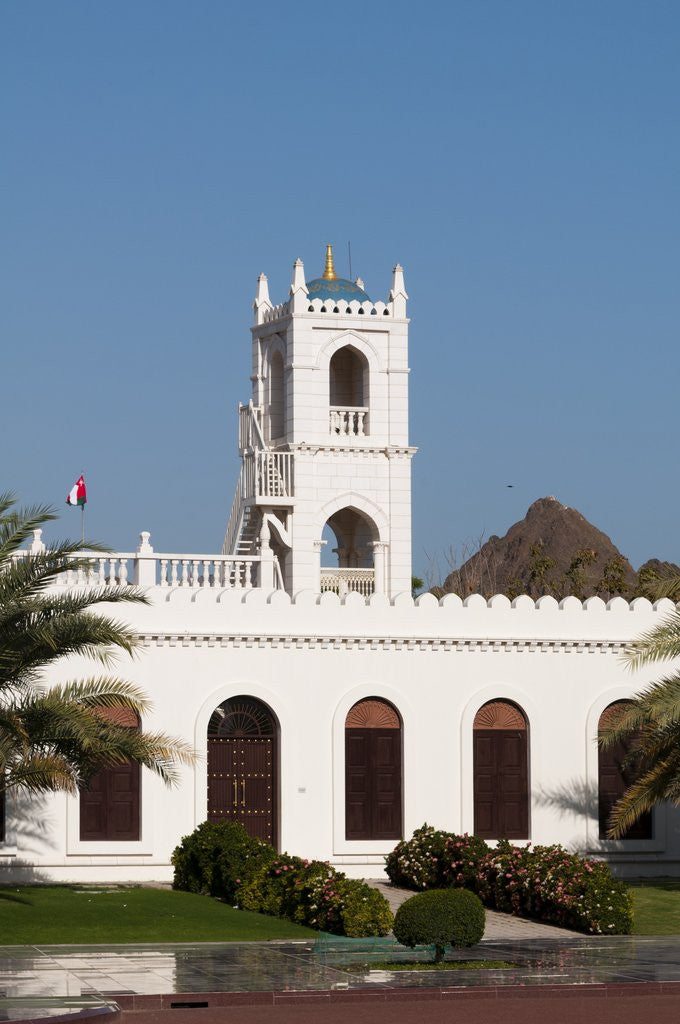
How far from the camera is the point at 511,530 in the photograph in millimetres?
87562

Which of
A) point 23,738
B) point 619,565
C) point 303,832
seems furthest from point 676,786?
point 619,565

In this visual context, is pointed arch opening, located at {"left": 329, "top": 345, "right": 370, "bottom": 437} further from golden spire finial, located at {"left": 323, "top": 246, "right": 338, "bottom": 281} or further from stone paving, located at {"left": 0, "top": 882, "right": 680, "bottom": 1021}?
stone paving, located at {"left": 0, "top": 882, "right": 680, "bottom": 1021}

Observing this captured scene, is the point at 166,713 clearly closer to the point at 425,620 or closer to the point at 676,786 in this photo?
the point at 425,620

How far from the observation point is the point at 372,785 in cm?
2989

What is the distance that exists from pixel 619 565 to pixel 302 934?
38.8 m

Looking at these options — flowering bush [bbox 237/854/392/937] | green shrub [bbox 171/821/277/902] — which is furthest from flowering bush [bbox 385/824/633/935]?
flowering bush [bbox 237/854/392/937]

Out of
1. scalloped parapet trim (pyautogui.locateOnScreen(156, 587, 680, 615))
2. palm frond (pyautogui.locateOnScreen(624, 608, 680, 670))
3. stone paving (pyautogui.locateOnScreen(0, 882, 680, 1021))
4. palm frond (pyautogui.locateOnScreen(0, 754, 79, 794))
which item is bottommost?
stone paving (pyautogui.locateOnScreen(0, 882, 680, 1021))

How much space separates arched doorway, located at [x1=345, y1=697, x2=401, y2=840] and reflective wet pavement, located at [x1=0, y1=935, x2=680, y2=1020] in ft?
23.3

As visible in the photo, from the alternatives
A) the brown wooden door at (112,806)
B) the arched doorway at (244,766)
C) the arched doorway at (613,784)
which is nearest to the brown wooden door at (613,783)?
the arched doorway at (613,784)

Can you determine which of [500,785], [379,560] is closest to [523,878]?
[500,785]

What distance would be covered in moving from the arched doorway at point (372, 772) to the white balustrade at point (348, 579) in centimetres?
1184

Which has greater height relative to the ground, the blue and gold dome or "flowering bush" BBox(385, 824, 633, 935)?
the blue and gold dome

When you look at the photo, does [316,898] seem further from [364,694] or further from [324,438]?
[324,438]

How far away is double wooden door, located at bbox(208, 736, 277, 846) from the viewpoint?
2923 centimetres
